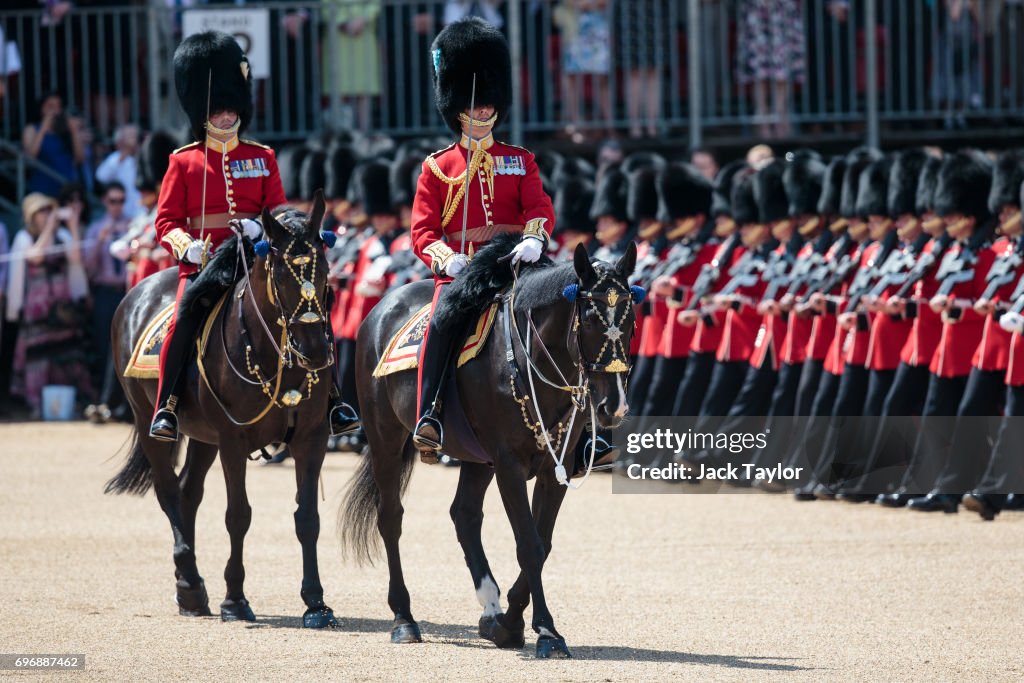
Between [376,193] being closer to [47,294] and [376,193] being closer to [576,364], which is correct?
[47,294]

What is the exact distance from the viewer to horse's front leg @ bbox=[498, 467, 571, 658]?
652 centimetres

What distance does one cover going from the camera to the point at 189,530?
26.2 ft

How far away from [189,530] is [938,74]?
8464 millimetres

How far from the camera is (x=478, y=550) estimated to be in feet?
23.0

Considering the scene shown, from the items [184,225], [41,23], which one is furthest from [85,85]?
[184,225]

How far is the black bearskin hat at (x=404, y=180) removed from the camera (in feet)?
43.0

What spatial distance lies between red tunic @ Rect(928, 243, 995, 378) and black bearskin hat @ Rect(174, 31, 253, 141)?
3730 mm

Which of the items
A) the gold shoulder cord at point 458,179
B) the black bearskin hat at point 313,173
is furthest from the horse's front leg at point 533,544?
the black bearskin hat at point 313,173

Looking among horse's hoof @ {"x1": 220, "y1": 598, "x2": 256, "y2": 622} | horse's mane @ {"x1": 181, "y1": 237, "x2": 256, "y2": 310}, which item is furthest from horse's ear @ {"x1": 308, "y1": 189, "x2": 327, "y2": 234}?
horse's hoof @ {"x1": 220, "y1": 598, "x2": 256, "y2": 622}

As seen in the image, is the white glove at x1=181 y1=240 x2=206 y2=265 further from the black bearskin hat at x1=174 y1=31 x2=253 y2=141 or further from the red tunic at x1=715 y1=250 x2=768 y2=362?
the red tunic at x1=715 y1=250 x2=768 y2=362

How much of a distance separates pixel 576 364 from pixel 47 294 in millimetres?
9488

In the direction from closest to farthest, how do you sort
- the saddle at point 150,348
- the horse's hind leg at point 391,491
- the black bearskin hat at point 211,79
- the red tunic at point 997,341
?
the horse's hind leg at point 391,491 < the saddle at point 150,348 < the black bearskin hat at point 211,79 < the red tunic at point 997,341

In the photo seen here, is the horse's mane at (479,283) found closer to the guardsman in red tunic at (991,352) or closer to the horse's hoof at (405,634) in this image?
the horse's hoof at (405,634)

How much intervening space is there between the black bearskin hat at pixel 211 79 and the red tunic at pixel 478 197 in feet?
4.71
